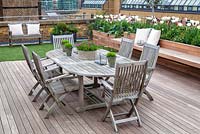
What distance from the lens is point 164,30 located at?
790 cm

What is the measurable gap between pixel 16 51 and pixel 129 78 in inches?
262

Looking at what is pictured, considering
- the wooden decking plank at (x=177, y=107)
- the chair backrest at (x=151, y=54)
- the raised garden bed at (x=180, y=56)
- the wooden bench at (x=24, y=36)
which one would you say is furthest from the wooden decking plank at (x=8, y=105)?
the wooden bench at (x=24, y=36)

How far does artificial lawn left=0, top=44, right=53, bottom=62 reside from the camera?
334 inches

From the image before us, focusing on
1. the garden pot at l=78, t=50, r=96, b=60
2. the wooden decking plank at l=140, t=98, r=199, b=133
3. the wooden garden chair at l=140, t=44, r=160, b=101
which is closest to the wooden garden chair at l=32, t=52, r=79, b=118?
the garden pot at l=78, t=50, r=96, b=60

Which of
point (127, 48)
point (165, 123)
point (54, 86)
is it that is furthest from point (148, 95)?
point (54, 86)

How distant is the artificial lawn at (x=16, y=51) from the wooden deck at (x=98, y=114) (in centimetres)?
281

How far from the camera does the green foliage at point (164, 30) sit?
22.5ft

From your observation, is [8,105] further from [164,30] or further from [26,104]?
[164,30]

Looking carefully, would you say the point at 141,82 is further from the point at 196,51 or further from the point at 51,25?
the point at 51,25

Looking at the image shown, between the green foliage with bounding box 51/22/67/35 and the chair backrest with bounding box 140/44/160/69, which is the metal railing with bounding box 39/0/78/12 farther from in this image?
the chair backrest with bounding box 140/44/160/69

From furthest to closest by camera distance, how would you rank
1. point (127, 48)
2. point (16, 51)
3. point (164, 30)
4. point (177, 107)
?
point (16, 51) → point (164, 30) → point (127, 48) → point (177, 107)

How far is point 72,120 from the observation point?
157 inches

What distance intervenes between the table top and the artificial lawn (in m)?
3.58

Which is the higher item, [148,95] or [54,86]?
[54,86]
